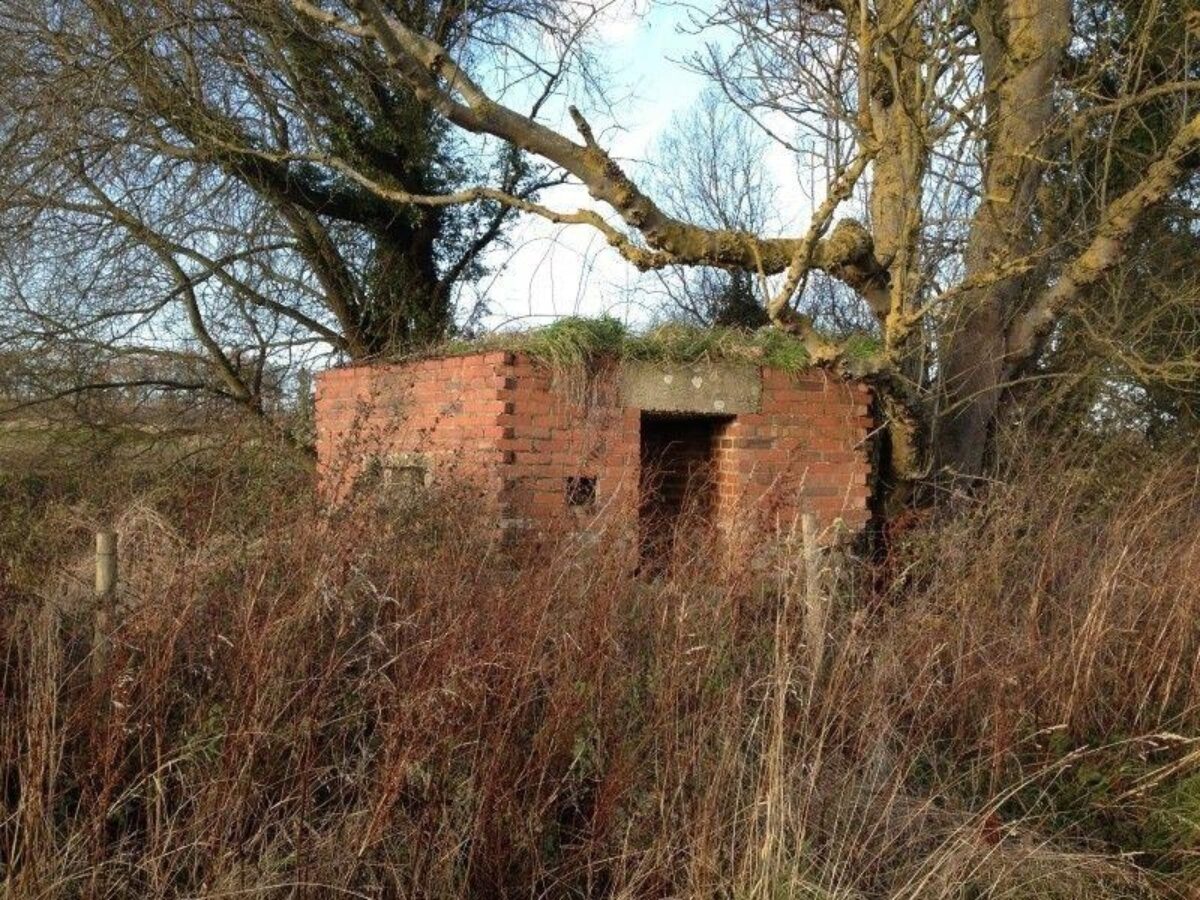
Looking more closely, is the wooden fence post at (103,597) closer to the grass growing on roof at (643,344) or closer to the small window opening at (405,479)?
the small window opening at (405,479)

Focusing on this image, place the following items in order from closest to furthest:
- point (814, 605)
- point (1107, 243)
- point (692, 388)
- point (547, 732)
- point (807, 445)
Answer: point (547, 732)
point (814, 605)
point (692, 388)
point (807, 445)
point (1107, 243)

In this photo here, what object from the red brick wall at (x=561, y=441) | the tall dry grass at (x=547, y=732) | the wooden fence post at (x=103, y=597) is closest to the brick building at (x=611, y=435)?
the red brick wall at (x=561, y=441)

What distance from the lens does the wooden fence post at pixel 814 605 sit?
4.18m

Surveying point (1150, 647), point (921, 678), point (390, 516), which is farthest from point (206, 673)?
point (1150, 647)

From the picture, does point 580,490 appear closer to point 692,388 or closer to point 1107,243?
point 692,388

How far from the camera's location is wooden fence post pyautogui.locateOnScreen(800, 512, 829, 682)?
418 centimetres

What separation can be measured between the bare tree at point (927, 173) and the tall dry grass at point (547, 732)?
262 centimetres

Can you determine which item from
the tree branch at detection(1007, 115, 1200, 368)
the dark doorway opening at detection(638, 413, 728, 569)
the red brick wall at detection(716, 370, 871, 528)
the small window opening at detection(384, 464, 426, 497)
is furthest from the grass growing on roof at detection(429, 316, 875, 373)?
the tree branch at detection(1007, 115, 1200, 368)

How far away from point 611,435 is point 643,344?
64 cm

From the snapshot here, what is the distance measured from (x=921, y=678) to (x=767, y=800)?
1225mm

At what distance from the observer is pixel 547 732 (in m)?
3.66

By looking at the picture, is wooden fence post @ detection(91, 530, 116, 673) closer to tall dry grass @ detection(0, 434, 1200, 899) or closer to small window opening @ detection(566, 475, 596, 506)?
tall dry grass @ detection(0, 434, 1200, 899)

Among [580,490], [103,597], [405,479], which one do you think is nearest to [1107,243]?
[580,490]

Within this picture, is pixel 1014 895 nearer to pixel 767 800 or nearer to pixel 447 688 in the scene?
pixel 767 800
